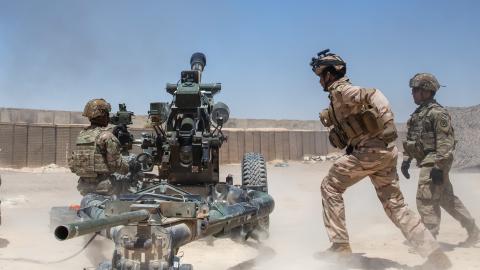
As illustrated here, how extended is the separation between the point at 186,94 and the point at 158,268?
10.3 feet

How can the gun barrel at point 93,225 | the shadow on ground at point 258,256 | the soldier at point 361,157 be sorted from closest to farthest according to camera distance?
the gun barrel at point 93,225, the soldier at point 361,157, the shadow on ground at point 258,256

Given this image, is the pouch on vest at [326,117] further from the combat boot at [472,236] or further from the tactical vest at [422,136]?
the combat boot at [472,236]

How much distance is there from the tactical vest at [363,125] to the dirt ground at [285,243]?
1.06 metres

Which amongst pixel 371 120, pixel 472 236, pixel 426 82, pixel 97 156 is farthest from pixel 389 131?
pixel 97 156

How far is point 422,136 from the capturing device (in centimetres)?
525

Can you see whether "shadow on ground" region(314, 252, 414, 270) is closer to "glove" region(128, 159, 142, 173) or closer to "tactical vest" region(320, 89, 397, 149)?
"tactical vest" region(320, 89, 397, 149)

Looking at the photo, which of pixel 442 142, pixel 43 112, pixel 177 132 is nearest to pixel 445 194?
pixel 442 142

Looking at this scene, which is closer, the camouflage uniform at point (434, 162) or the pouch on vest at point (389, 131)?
the pouch on vest at point (389, 131)

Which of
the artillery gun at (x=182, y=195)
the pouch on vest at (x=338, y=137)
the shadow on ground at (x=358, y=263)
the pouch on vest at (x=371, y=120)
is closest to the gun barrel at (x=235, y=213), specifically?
the artillery gun at (x=182, y=195)

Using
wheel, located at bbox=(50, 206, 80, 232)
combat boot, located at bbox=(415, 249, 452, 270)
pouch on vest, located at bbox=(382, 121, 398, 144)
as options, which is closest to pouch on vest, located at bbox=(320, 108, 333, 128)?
pouch on vest, located at bbox=(382, 121, 398, 144)

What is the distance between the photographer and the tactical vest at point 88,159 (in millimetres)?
5090

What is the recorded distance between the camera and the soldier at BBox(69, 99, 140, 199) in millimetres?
5098

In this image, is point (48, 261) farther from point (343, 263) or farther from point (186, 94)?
point (343, 263)

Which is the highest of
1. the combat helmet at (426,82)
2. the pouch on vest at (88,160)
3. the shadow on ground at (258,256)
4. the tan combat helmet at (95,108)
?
the combat helmet at (426,82)
